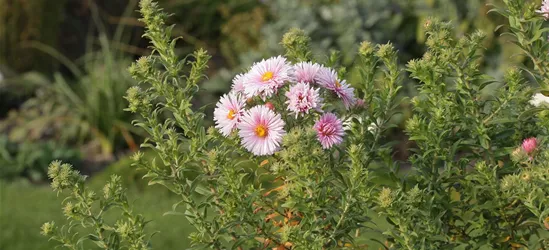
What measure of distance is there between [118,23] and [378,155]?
25.2ft

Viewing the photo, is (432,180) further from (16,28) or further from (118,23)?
(118,23)

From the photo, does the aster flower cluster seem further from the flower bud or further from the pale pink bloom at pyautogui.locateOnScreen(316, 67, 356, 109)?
the flower bud

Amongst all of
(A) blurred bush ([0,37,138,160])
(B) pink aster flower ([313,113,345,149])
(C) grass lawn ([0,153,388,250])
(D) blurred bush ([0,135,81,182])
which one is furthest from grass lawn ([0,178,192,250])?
(B) pink aster flower ([313,113,345,149])

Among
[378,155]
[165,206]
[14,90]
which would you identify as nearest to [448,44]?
[378,155]

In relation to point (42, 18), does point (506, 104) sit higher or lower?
lower

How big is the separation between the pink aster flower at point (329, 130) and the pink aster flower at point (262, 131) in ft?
0.29

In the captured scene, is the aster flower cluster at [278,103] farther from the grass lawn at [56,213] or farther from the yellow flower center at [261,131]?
the grass lawn at [56,213]

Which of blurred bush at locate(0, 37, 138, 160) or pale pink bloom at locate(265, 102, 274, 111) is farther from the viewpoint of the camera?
blurred bush at locate(0, 37, 138, 160)

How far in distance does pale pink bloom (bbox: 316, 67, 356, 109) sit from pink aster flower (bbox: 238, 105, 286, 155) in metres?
0.16

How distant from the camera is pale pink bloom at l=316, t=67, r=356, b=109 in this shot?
2336 mm

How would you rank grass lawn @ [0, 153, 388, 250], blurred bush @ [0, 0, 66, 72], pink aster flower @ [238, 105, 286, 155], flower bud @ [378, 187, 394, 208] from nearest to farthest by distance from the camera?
flower bud @ [378, 187, 394, 208] < pink aster flower @ [238, 105, 286, 155] < grass lawn @ [0, 153, 388, 250] < blurred bush @ [0, 0, 66, 72]

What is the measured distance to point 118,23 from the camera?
32.4 feet

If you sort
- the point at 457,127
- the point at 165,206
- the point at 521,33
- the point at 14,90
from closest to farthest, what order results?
1. the point at 521,33
2. the point at 457,127
3. the point at 165,206
4. the point at 14,90

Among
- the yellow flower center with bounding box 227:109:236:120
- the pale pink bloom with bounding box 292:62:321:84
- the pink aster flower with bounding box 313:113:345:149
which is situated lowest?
the pink aster flower with bounding box 313:113:345:149
